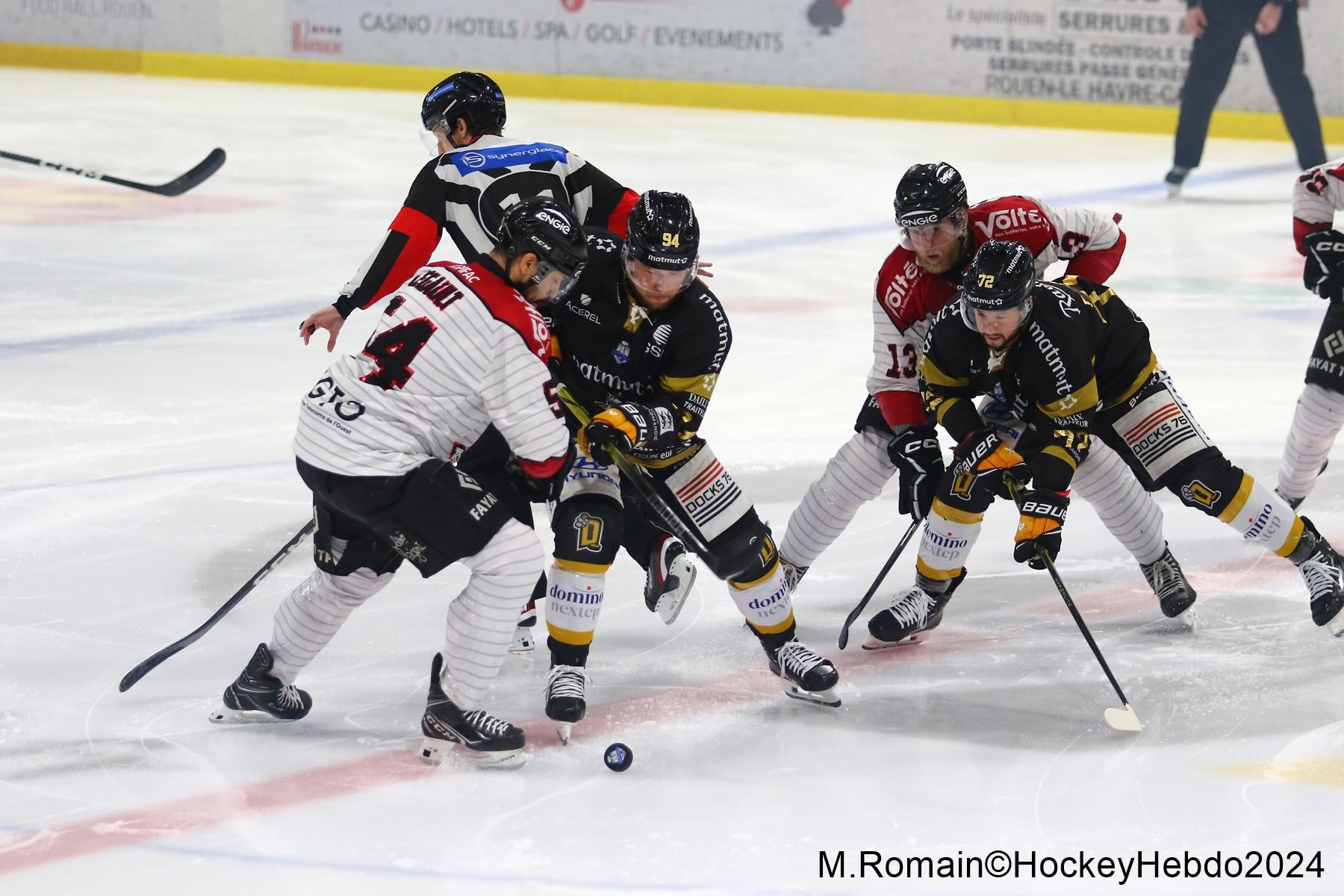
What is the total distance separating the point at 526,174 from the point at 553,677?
115 centimetres

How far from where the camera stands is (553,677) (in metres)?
3.18

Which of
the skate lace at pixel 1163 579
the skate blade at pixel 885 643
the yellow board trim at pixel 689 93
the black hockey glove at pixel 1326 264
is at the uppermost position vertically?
the black hockey glove at pixel 1326 264

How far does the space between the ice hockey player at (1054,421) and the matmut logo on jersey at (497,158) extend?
3.12 ft

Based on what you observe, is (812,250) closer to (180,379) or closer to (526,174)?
(180,379)

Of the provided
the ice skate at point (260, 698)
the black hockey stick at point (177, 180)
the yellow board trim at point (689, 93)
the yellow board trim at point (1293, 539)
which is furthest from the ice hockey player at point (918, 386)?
the yellow board trim at point (689, 93)

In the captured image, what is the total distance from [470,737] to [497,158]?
1364mm

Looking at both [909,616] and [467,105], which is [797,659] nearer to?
[909,616]

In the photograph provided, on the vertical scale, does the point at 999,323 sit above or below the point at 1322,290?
above

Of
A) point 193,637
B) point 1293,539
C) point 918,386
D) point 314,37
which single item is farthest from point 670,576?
point 314,37

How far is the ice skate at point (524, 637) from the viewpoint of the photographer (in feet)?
11.8

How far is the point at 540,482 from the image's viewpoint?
10.3 ft

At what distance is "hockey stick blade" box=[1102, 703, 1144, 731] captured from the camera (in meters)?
3.16

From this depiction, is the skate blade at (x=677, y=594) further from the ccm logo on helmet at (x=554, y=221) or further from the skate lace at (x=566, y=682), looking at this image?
A: the ccm logo on helmet at (x=554, y=221)

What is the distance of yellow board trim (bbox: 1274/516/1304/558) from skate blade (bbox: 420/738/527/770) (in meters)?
1.71
